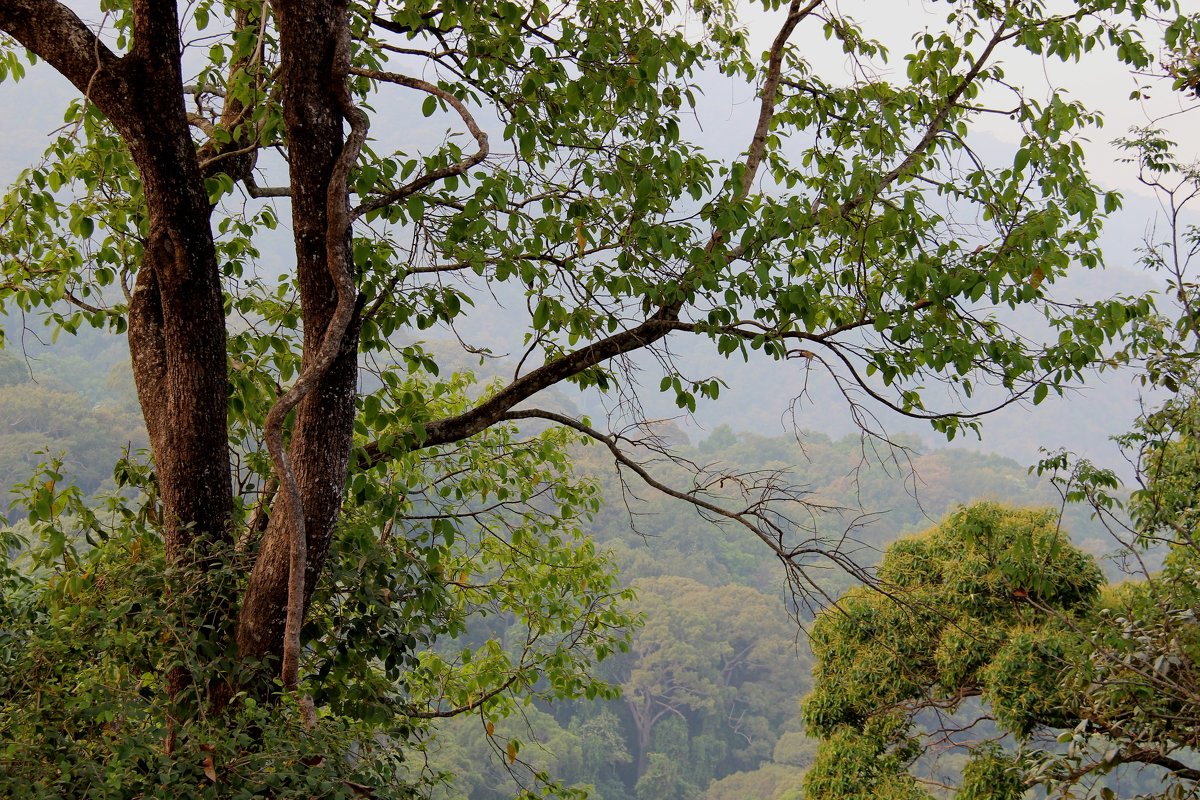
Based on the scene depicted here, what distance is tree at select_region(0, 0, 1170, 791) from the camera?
2.56m

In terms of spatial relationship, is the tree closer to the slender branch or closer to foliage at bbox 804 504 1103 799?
the slender branch

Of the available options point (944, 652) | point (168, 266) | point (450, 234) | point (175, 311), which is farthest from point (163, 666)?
point (944, 652)

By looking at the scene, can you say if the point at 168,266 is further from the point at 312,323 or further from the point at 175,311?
the point at 312,323

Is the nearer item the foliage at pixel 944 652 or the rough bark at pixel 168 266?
the rough bark at pixel 168 266

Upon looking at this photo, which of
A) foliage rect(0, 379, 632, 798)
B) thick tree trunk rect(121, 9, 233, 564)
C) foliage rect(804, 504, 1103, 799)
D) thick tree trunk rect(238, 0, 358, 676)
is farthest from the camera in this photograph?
foliage rect(804, 504, 1103, 799)

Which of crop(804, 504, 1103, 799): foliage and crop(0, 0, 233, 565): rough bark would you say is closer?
crop(0, 0, 233, 565): rough bark

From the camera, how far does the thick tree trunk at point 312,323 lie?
2438 mm

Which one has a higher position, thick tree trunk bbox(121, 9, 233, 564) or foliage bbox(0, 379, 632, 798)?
thick tree trunk bbox(121, 9, 233, 564)

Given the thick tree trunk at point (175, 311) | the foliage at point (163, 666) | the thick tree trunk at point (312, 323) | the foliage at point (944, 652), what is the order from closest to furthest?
1. the foliage at point (163, 666)
2. the thick tree trunk at point (312, 323)
3. the thick tree trunk at point (175, 311)
4. the foliage at point (944, 652)

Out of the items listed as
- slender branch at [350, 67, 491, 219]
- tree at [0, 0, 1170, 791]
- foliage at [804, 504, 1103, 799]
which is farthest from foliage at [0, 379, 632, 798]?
foliage at [804, 504, 1103, 799]

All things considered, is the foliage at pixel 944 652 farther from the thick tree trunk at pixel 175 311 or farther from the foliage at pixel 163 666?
the thick tree trunk at pixel 175 311

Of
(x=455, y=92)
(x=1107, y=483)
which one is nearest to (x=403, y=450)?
(x=455, y=92)

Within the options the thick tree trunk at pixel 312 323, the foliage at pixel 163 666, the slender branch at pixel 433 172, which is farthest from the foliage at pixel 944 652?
the slender branch at pixel 433 172

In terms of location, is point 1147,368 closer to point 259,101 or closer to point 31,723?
point 259,101
